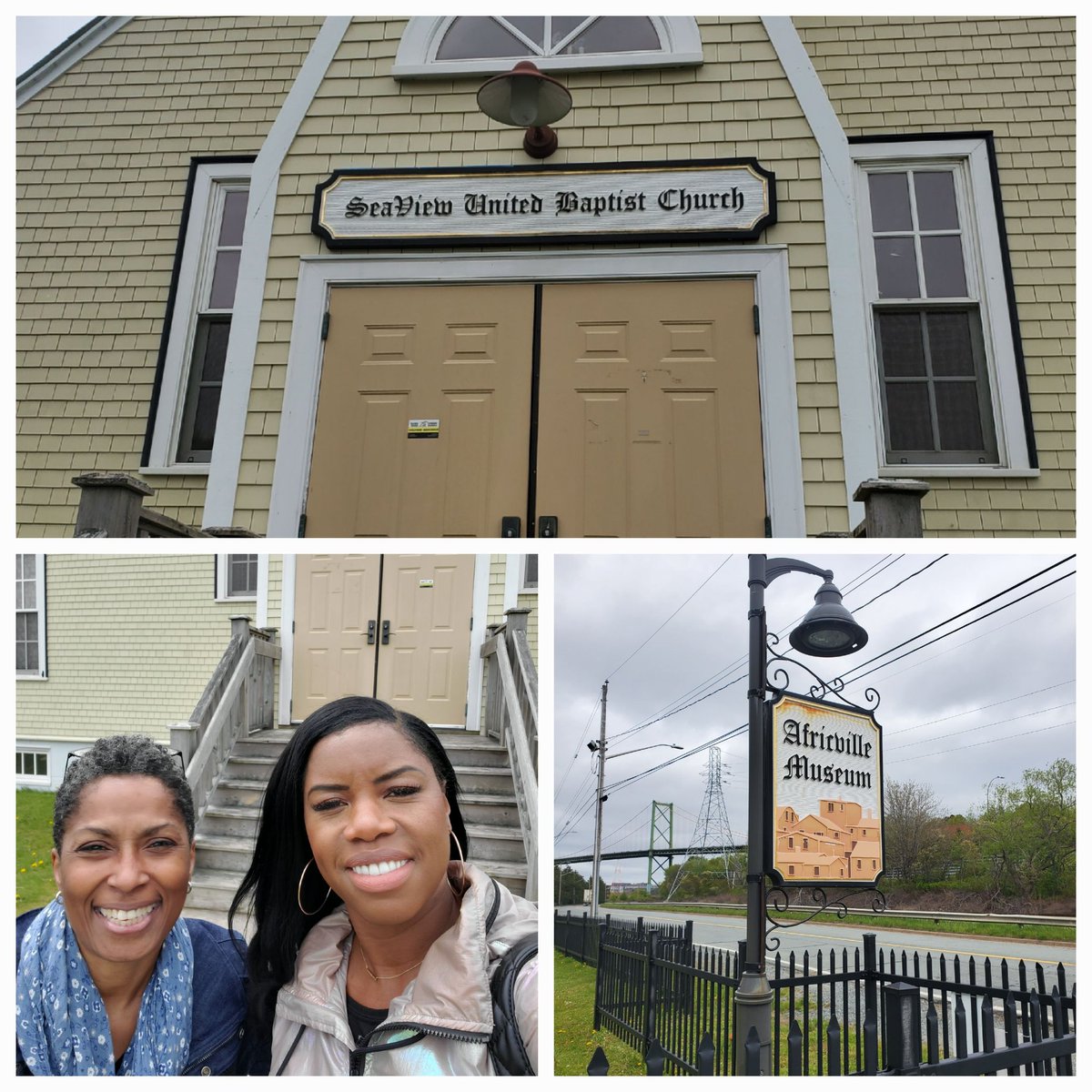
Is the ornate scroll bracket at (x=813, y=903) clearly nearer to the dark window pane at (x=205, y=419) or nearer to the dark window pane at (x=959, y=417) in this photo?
the dark window pane at (x=959, y=417)

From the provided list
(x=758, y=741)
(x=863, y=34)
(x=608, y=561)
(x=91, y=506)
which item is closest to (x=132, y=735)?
(x=91, y=506)

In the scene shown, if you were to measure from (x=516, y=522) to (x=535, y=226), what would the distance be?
66.9 inches

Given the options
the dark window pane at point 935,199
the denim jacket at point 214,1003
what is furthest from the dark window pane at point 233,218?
the denim jacket at point 214,1003

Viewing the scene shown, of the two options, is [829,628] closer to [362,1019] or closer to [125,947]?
[362,1019]

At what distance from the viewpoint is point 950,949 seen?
2.91m

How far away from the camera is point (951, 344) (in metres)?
5.33

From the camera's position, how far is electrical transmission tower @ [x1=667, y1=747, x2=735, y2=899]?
271 centimetres

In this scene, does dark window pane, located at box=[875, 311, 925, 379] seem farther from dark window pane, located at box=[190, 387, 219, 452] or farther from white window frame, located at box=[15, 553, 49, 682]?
white window frame, located at box=[15, 553, 49, 682]

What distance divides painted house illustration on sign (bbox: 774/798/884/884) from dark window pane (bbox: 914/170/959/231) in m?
4.12

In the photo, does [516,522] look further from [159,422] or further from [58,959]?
[58,959]

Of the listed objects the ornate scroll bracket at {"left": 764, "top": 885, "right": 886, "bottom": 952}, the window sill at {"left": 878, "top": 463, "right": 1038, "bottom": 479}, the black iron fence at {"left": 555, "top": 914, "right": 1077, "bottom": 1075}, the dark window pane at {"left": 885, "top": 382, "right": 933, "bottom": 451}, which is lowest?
the black iron fence at {"left": 555, "top": 914, "right": 1077, "bottom": 1075}

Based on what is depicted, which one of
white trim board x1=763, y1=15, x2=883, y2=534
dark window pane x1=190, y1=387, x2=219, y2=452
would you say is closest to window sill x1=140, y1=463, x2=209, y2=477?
dark window pane x1=190, y1=387, x2=219, y2=452

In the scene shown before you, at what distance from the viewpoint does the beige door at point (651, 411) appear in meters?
4.71

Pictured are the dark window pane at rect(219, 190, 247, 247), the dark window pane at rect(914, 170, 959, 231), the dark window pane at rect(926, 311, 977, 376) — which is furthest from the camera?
the dark window pane at rect(219, 190, 247, 247)
